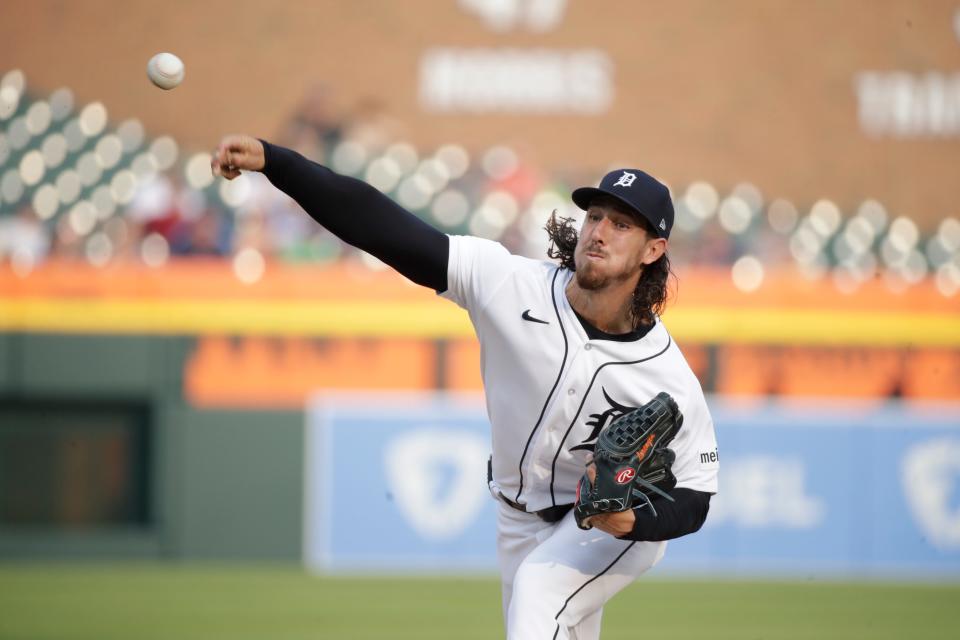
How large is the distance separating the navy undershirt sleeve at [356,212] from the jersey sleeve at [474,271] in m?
0.07

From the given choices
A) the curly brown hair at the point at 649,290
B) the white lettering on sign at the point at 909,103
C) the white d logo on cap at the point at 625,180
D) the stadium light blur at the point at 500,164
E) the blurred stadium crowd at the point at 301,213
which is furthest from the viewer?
the white lettering on sign at the point at 909,103

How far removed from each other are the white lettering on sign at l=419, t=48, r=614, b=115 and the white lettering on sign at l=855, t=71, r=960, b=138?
280cm

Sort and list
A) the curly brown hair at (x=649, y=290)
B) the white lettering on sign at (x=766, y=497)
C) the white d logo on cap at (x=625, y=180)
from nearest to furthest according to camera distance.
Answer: the white d logo on cap at (x=625, y=180) → the curly brown hair at (x=649, y=290) → the white lettering on sign at (x=766, y=497)

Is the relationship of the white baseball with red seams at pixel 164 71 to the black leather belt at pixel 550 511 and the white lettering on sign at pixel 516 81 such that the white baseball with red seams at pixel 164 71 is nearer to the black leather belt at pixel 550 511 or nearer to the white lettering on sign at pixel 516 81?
the black leather belt at pixel 550 511

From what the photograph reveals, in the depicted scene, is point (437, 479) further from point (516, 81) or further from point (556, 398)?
point (556, 398)

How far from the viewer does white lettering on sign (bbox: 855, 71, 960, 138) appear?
14367 millimetres

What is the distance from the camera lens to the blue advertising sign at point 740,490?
1045 centimetres

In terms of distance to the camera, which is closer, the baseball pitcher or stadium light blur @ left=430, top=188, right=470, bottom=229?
the baseball pitcher

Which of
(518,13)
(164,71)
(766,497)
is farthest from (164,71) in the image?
(518,13)

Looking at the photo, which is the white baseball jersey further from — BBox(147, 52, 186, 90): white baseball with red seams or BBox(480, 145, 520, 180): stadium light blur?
BBox(480, 145, 520, 180): stadium light blur

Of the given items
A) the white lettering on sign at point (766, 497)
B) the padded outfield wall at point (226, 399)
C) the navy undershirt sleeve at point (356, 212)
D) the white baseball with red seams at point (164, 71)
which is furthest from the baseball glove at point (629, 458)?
the white lettering on sign at point (766, 497)

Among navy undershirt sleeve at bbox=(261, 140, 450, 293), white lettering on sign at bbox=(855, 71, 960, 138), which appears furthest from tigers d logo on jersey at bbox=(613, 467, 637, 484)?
white lettering on sign at bbox=(855, 71, 960, 138)

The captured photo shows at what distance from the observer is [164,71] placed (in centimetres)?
403

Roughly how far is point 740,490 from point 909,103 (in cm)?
595
